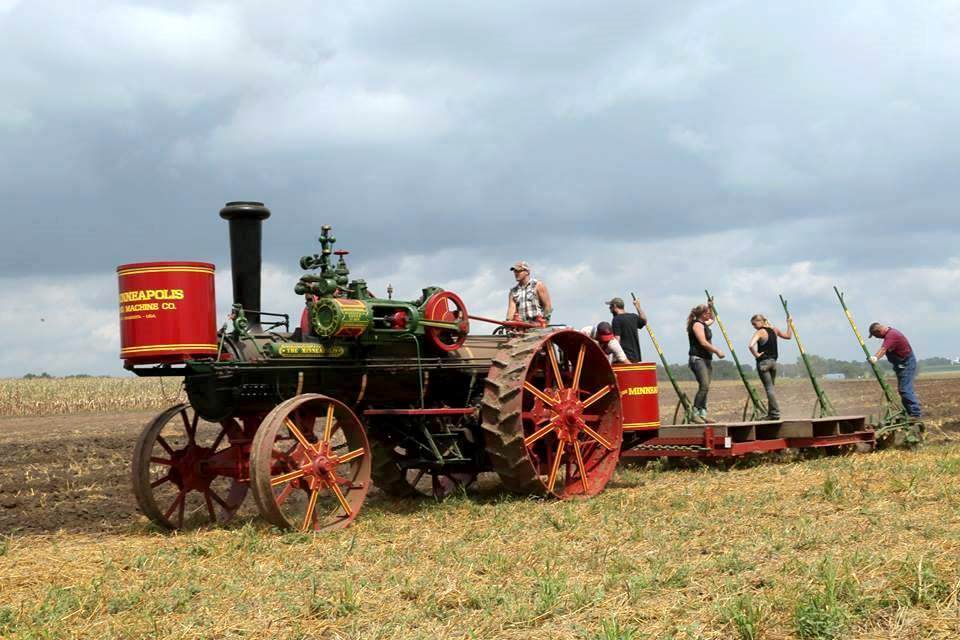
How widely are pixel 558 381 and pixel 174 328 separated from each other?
131 inches

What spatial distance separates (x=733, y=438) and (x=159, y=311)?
6299mm

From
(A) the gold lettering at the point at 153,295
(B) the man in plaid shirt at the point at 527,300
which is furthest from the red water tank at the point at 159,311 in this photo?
(B) the man in plaid shirt at the point at 527,300

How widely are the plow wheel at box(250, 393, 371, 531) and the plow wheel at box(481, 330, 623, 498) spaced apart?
1089mm

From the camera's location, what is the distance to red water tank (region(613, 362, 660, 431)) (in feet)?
31.8

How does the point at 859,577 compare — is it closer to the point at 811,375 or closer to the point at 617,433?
the point at 617,433

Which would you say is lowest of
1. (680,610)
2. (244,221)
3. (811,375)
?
(680,610)

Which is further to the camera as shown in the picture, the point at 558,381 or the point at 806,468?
the point at 806,468

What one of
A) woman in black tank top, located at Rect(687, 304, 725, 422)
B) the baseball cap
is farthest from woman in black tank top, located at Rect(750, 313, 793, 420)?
the baseball cap

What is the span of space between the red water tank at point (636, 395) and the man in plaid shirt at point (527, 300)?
3.07 ft

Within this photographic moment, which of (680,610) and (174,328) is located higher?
(174,328)

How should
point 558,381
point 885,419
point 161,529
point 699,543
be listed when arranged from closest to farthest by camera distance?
point 699,543
point 161,529
point 558,381
point 885,419

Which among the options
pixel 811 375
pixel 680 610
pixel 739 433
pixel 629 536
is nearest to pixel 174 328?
pixel 629 536

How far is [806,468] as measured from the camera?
9984 mm

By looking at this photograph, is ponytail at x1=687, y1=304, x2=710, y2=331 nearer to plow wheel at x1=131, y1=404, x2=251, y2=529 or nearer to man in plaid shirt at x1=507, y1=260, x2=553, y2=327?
man in plaid shirt at x1=507, y1=260, x2=553, y2=327
